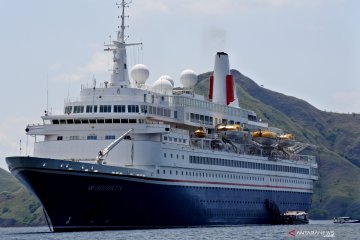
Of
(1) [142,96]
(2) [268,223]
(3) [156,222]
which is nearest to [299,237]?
(3) [156,222]

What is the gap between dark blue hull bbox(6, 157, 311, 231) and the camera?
8025cm

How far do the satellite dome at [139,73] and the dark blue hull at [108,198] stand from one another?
1230 centimetres

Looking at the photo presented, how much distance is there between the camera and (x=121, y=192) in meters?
83.9

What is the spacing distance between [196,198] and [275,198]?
20548 mm

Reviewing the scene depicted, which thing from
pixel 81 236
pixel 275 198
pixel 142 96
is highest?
pixel 142 96

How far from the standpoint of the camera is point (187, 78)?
105875 millimetres

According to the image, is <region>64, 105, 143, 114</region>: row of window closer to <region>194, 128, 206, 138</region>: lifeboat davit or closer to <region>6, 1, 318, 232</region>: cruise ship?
<region>6, 1, 318, 232</region>: cruise ship

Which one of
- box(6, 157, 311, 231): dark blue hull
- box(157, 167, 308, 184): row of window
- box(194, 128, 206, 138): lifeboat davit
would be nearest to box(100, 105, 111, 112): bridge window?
box(157, 167, 308, 184): row of window

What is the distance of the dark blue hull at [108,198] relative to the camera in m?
80.2

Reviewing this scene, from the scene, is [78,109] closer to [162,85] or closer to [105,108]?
[105,108]

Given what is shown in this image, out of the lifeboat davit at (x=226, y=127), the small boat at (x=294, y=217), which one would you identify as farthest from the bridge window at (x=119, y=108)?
the small boat at (x=294, y=217)

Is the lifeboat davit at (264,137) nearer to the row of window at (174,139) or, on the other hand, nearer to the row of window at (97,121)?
the row of window at (174,139)

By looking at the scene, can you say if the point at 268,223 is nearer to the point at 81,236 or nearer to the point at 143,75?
the point at 143,75

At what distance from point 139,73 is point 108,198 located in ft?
60.6
